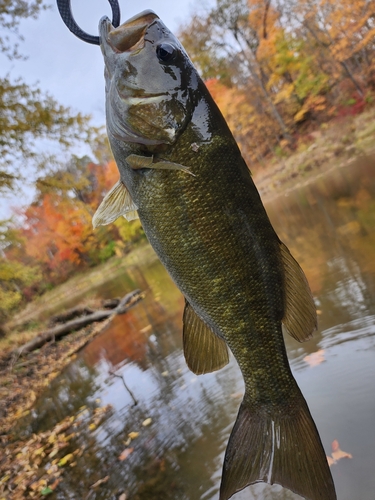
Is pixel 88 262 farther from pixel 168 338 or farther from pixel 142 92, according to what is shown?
pixel 142 92

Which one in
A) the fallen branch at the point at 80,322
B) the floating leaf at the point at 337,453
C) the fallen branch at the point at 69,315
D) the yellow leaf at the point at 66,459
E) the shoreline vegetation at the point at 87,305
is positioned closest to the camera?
the floating leaf at the point at 337,453

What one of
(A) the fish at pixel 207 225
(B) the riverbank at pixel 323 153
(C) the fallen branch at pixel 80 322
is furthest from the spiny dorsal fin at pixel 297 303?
(B) the riverbank at pixel 323 153

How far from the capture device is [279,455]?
164cm

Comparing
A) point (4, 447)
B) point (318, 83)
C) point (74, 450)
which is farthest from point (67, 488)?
point (318, 83)

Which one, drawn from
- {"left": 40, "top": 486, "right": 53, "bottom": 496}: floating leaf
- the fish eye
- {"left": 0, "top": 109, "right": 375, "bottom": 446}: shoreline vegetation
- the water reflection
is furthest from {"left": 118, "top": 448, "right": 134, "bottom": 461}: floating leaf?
the fish eye

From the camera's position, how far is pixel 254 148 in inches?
1348

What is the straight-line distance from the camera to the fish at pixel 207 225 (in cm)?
147

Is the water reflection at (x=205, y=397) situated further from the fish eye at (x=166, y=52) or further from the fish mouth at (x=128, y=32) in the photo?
the fish mouth at (x=128, y=32)

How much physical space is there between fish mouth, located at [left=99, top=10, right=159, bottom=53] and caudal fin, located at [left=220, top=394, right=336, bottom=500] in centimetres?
167

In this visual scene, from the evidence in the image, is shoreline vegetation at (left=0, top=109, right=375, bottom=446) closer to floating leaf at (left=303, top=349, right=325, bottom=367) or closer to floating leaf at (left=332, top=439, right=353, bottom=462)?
floating leaf at (left=303, top=349, right=325, bottom=367)

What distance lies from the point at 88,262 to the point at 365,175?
36031mm

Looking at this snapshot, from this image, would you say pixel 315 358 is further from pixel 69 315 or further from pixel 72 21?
pixel 69 315

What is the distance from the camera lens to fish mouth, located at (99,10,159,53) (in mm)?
1503

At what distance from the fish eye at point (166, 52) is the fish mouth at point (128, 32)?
0.26ft
